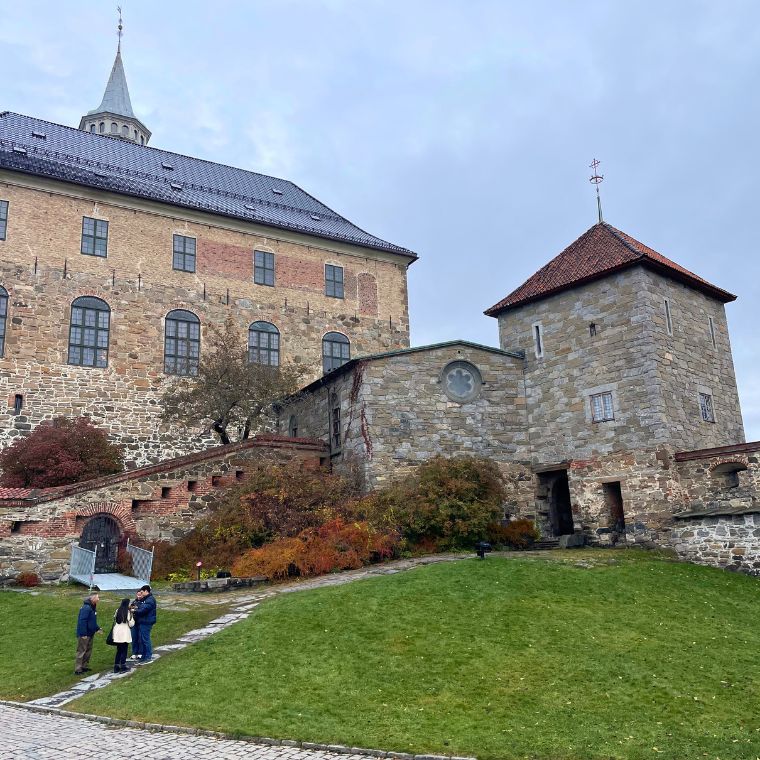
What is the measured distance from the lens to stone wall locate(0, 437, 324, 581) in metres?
17.6

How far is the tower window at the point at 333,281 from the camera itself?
109ft

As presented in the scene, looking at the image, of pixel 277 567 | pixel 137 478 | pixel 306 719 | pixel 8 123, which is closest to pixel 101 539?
pixel 137 478

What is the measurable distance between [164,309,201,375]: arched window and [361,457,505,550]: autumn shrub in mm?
12493

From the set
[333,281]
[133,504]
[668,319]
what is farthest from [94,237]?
[668,319]

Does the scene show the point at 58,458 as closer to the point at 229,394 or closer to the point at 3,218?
the point at 229,394

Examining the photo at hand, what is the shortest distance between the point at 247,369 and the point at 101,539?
27.7 feet

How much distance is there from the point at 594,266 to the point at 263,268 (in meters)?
15.3

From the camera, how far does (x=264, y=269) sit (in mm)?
32000

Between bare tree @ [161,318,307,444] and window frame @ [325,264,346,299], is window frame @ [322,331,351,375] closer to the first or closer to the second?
window frame @ [325,264,346,299]

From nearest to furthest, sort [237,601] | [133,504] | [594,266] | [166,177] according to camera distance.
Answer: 1. [237,601]
2. [133,504]
3. [594,266]
4. [166,177]

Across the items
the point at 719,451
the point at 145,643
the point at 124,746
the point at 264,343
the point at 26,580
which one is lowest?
the point at 124,746

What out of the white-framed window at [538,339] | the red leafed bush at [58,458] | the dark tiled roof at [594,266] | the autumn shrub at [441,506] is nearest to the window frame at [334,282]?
the dark tiled roof at [594,266]

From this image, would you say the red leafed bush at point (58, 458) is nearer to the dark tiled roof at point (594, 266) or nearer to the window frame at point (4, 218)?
the window frame at point (4, 218)

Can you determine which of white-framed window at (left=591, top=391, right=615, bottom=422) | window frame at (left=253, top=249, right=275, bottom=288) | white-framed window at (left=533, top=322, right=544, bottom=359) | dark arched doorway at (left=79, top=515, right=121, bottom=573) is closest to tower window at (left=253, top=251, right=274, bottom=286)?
window frame at (left=253, top=249, right=275, bottom=288)
